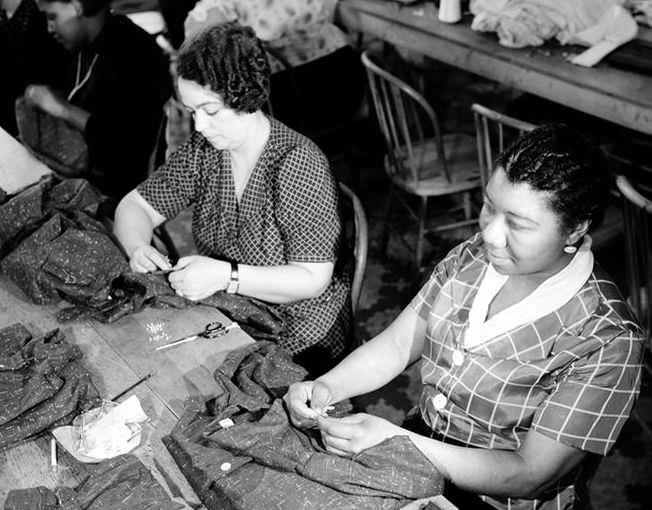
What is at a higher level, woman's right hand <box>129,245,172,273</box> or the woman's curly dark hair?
the woman's curly dark hair

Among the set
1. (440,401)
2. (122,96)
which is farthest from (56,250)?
(122,96)

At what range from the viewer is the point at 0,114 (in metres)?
3.54

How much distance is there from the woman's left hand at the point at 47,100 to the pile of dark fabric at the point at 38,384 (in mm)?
1532

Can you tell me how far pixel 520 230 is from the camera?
142cm

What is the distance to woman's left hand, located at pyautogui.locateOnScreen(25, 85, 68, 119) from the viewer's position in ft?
10.0

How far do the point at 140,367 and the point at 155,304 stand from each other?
229mm

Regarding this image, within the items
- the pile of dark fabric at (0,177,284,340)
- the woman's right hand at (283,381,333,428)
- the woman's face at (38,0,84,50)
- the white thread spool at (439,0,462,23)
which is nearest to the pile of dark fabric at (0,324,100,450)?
the pile of dark fabric at (0,177,284,340)

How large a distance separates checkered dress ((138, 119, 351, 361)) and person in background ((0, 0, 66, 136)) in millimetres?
1273

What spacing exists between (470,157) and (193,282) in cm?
202

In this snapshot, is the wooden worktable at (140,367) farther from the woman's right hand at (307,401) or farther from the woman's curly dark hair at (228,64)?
the woman's curly dark hair at (228,64)

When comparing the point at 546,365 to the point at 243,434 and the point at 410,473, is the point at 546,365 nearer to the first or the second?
the point at 410,473

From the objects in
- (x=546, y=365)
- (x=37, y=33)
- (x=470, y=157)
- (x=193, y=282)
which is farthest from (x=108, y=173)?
(x=546, y=365)

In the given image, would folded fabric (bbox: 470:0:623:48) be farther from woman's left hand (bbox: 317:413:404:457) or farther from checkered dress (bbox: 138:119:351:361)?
woman's left hand (bbox: 317:413:404:457)

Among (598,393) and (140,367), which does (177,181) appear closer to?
(140,367)
